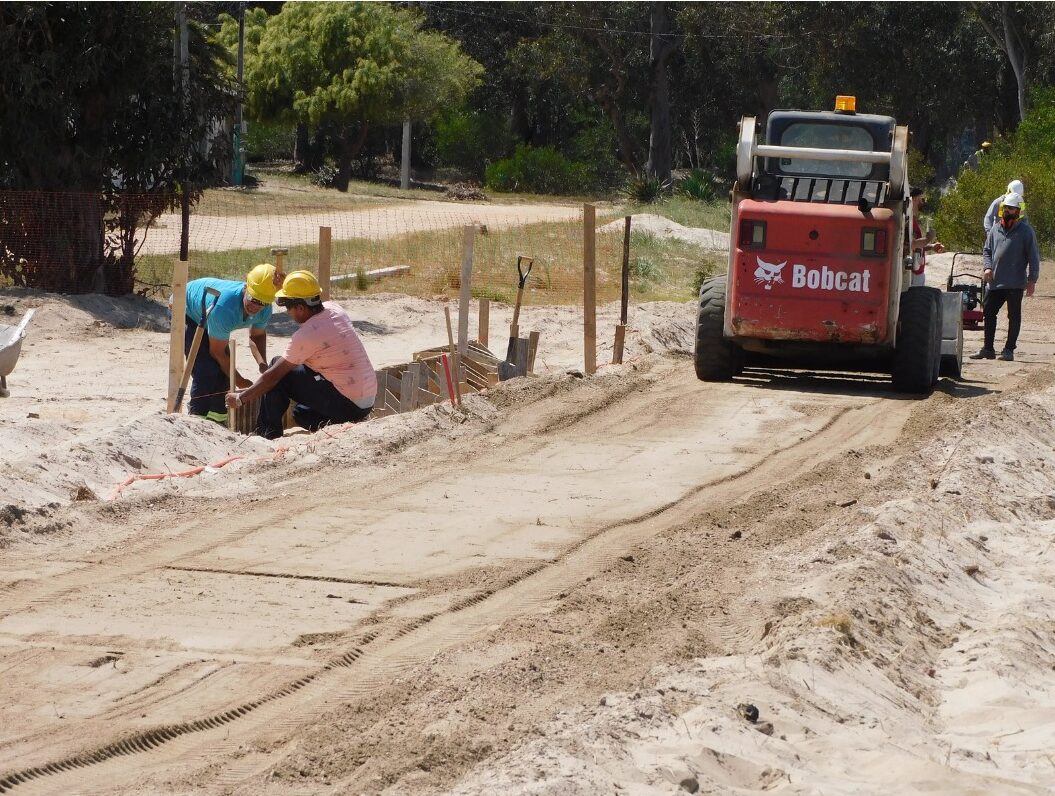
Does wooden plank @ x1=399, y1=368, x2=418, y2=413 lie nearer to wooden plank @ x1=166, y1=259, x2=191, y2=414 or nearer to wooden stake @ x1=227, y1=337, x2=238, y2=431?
wooden stake @ x1=227, y1=337, x2=238, y2=431

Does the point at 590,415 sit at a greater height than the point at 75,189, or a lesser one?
lesser

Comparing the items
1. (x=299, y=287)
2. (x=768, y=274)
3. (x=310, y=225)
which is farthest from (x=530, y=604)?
(x=310, y=225)

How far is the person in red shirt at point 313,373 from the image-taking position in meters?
9.91

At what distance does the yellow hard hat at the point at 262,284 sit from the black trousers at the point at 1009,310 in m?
8.66

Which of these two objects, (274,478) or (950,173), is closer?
(274,478)

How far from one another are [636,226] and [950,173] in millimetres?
40997

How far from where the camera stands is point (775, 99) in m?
57.0

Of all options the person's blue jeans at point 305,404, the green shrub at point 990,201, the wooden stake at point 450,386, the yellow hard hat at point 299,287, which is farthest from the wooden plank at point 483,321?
the green shrub at point 990,201

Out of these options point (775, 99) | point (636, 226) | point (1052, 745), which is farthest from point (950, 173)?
point (1052, 745)

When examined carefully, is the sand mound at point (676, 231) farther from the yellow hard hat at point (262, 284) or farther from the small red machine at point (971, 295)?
the yellow hard hat at point (262, 284)

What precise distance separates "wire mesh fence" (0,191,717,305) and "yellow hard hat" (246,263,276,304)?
481 cm

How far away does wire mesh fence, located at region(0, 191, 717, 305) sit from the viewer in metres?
18.1

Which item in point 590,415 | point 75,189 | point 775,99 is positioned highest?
point 775,99

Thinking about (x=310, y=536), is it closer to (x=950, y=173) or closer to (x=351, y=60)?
(x=351, y=60)
